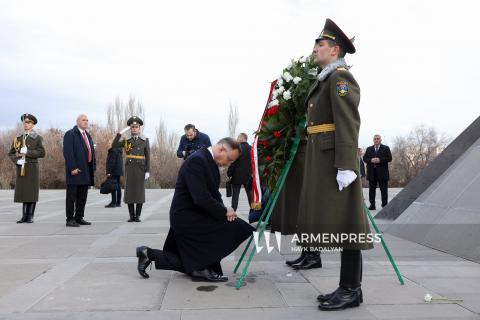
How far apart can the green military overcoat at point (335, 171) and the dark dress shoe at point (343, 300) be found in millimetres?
Result: 344

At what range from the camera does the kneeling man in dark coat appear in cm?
456

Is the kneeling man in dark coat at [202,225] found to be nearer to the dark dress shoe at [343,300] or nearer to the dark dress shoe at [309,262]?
the dark dress shoe at [309,262]

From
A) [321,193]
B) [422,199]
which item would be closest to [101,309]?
[321,193]

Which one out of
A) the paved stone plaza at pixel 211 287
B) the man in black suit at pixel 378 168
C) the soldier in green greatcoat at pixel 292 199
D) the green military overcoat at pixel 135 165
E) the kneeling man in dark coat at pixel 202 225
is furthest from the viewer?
the man in black suit at pixel 378 168

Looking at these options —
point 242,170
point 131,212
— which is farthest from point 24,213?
point 242,170

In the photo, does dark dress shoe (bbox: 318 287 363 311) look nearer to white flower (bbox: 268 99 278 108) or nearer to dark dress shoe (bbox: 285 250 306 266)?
dark dress shoe (bbox: 285 250 306 266)

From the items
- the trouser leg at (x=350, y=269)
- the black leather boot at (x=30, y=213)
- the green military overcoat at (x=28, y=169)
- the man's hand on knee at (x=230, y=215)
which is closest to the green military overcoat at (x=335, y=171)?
the trouser leg at (x=350, y=269)

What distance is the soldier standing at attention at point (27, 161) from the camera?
9094 millimetres

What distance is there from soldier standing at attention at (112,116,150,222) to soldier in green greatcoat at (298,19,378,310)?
5.89m

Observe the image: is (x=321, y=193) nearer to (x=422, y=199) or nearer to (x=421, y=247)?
(x=421, y=247)

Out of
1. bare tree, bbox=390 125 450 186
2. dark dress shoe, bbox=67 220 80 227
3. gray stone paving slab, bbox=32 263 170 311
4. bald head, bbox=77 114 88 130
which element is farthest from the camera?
bare tree, bbox=390 125 450 186

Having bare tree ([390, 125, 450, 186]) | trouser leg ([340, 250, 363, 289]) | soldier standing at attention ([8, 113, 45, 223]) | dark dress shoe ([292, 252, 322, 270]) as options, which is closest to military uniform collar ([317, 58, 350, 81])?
trouser leg ([340, 250, 363, 289])

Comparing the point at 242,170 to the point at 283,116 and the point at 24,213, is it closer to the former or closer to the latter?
the point at 24,213

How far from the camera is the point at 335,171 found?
12.3ft
